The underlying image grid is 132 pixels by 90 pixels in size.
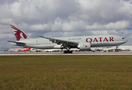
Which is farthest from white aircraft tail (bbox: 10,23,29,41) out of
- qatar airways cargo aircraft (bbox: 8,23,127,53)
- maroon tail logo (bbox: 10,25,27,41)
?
qatar airways cargo aircraft (bbox: 8,23,127,53)

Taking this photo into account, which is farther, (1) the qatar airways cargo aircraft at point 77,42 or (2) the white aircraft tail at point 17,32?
(2) the white aircraft tail at point 17,32

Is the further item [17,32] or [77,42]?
[17,32]

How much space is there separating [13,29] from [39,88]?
42632 mm

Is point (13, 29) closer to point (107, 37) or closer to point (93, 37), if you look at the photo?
point (93, 37)

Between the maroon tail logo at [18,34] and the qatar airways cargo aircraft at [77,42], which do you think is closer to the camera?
the qatar airways cargo aircraft at [77,42]

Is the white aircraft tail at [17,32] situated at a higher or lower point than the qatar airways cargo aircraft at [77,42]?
higher

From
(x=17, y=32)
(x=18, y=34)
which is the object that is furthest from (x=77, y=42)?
(x=17, y=32)

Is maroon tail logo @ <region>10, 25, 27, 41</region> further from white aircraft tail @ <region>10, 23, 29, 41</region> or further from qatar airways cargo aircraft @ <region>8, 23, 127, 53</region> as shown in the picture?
qatar airways cargo aircraft @ <region>8, 23, 127, 53</region>

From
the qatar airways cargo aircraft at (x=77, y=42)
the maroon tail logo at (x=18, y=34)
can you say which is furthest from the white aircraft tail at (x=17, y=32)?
the qatar airways cargo aircraft at (x=77, y=42)

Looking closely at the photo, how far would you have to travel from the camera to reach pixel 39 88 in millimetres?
5809

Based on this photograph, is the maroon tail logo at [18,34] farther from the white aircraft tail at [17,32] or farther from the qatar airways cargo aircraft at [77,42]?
the qatar airways cargo aircraft at [77,42]

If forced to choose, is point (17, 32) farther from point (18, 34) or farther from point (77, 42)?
point (77, 42)

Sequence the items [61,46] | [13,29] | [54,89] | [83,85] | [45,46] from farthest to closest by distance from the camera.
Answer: [13,29]
[45,46]
[61,46]
[83,85]
[54,89]

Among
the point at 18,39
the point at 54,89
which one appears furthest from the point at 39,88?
the point at 18,39
